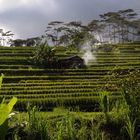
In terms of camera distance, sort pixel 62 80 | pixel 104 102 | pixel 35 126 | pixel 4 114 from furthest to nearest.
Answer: pixel 62 80
pixel 104 102
pixel 35 126
pixel 4 114

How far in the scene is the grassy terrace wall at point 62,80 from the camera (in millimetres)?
21953

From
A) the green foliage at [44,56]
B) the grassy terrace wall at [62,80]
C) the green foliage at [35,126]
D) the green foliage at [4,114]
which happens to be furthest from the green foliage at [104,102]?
the green foliage at [44,56]

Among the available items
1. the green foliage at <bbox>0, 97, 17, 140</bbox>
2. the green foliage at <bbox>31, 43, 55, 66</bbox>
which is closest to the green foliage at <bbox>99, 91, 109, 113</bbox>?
the green foliage at <bbox>0, 97, 17, 140</bbox>

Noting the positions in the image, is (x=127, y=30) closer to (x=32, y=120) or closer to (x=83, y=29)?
(x=83, y=29)

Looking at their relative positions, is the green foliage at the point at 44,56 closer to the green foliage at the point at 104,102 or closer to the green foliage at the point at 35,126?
the green foliage at the point at 104,102

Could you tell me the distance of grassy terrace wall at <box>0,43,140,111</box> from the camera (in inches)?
864

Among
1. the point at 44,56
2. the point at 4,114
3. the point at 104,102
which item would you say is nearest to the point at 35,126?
the point at 4,114

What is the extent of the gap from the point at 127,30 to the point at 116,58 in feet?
114

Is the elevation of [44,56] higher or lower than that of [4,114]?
higher

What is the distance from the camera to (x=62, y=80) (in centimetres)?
2952

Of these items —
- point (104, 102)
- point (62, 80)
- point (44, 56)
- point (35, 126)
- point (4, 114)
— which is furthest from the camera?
point (44, 56)

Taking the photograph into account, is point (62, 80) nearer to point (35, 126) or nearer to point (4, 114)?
point (35, 126)

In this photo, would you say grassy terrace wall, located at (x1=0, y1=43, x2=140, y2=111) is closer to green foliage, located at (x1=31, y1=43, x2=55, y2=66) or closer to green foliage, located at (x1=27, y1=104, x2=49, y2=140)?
green foliage, located at (x1=31, y1=43, x2=55, y2=66)

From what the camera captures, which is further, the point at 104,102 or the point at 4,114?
the point at 104,102
